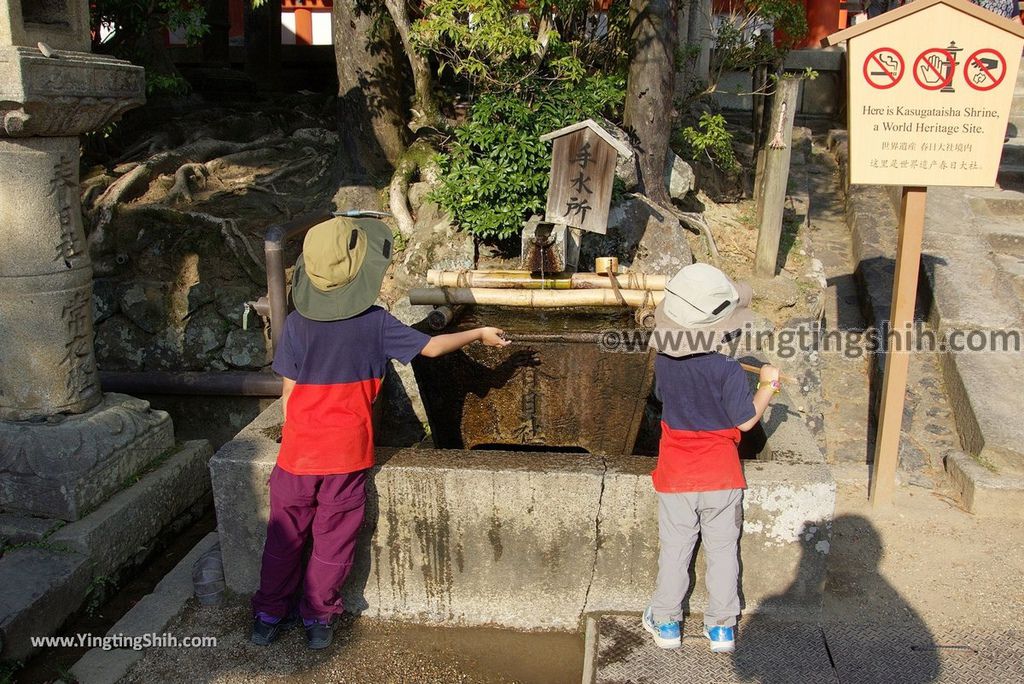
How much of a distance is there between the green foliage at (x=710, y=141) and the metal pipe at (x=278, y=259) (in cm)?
438

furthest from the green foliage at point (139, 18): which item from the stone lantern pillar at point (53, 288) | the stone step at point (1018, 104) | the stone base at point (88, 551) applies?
the stone step at point (1018, 104)

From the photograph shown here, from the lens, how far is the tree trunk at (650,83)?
23.9 feet

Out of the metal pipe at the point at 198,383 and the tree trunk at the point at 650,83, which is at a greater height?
the tree trunk at the point at 650,83

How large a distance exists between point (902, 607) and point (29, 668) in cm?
376

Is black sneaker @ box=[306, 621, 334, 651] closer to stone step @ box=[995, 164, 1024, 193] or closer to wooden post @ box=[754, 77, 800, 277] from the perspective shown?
wooden post @ box=[754, 77, 800, 277]

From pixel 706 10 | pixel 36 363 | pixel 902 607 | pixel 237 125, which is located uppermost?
pixel 706 10

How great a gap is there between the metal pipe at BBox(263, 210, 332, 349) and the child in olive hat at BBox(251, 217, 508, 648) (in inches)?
44.2

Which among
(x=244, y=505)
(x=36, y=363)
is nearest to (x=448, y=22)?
(x=36, y=363)

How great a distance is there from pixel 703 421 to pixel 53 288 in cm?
322

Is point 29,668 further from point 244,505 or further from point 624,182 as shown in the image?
point 624,182

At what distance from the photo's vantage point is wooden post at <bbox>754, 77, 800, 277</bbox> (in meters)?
6.59

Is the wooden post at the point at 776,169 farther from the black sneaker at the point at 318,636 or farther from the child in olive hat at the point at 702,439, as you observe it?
the black sneaker at the point at 318,636

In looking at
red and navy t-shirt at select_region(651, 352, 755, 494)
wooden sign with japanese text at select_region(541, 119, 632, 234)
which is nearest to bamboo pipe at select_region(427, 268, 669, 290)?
wooden sign with japanese text at select_region(541, 119, 632, 234)

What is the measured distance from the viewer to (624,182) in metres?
6.78
